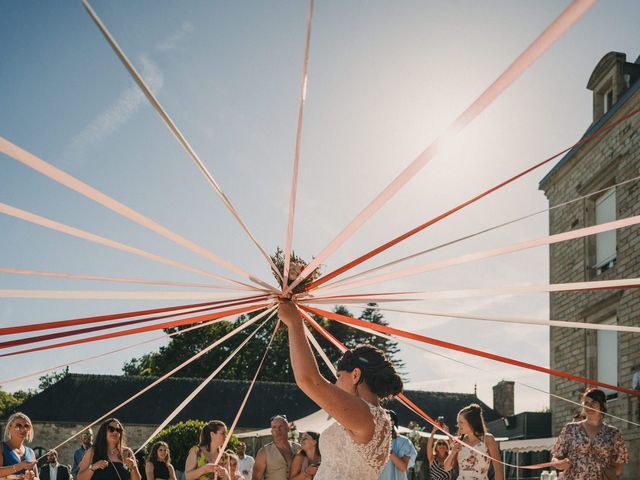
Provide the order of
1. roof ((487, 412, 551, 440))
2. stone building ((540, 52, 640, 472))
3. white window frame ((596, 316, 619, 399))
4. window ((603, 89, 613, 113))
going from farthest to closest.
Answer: roof ((487, 412, 551, 440)) < window ((603, 89, 613, 113)) < white window frame ((596, 316, 619, 399)) < stone building ((540, 52, 640, 472))

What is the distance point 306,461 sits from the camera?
21.3ft

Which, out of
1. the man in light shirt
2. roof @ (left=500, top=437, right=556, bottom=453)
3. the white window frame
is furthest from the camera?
roof @ (left=500, top=437, right=556, bottom=453)

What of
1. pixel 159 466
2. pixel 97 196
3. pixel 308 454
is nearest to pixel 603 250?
pixel 308 454

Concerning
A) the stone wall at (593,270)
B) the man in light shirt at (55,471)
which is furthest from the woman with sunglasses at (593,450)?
the stone wall at (593,270)

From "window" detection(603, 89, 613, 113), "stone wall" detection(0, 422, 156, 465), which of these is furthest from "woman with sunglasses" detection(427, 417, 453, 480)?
"stone wall" detection(0, 422, 156, 465)

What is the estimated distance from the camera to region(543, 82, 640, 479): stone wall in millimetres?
12461

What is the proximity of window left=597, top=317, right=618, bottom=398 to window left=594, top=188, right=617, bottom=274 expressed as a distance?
1242 mm

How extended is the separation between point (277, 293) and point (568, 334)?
13941 millimetres

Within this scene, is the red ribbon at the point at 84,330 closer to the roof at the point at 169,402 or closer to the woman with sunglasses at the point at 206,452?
the woman with sunglasses at the point at 206,452

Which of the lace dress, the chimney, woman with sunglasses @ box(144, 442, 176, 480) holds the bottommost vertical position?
the chimney

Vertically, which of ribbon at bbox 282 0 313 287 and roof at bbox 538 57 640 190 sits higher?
roof at bbox 538 57 640 190

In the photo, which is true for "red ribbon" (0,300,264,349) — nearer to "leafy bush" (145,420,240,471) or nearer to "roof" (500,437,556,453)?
"roof" (500,437,556,453)

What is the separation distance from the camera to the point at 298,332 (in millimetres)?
2520

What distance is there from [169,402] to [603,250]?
25.2 metres
